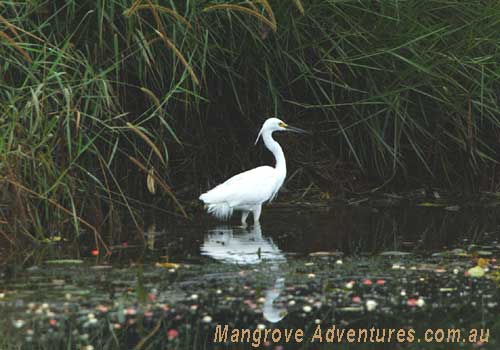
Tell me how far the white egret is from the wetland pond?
0.31m

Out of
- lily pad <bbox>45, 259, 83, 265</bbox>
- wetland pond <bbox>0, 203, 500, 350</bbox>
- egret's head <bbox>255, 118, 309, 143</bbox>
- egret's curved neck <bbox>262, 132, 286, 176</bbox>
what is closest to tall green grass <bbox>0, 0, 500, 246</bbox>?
egret's head <bbox>255, 118, 309, 143</bbox>

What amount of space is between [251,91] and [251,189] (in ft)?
3.98

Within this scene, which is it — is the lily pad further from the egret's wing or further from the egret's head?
the egret's head

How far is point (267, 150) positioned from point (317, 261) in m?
3.65

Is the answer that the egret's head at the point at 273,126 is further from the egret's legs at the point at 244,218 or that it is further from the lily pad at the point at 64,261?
the lily pad at the point at 64,261

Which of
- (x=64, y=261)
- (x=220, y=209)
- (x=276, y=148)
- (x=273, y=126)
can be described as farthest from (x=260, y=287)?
(x=276, y=148)

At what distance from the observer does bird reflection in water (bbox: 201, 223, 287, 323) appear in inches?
266

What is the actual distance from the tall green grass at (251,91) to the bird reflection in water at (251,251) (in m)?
0.78

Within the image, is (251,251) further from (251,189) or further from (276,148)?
(276,148)

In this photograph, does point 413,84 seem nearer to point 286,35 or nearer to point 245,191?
point 286,35

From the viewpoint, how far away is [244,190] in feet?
32.4

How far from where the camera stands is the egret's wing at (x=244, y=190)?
984 cm

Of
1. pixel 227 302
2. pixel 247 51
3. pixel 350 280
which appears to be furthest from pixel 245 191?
pixel 227 302

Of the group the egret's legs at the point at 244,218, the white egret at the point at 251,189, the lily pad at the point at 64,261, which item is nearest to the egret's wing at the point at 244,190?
the white egret at the point at 251,189
